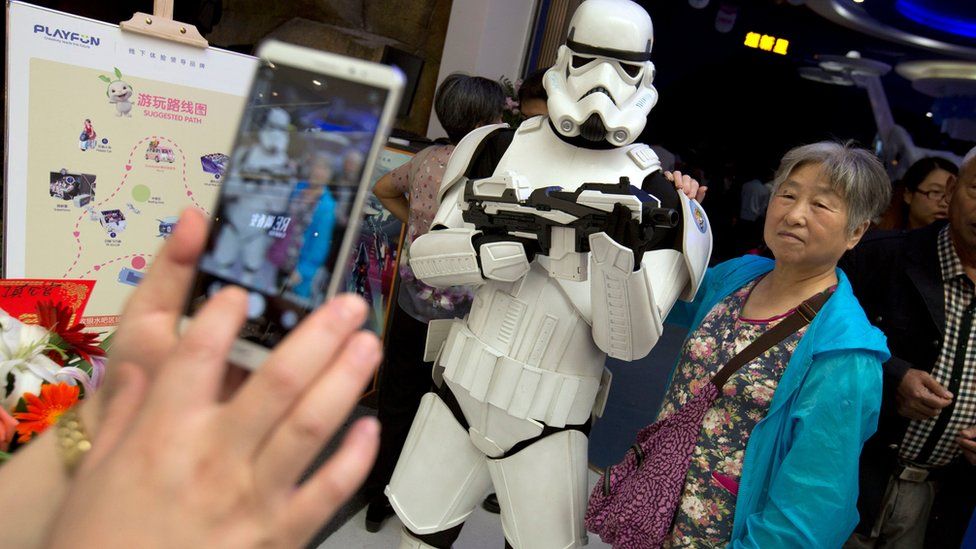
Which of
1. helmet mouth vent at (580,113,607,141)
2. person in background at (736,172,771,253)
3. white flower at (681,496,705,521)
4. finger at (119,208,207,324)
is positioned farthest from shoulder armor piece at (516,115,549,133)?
person in background at (736,172,771,253)

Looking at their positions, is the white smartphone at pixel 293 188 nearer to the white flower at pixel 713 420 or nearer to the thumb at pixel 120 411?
the thumb at pixel 120 411

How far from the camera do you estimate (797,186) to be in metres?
1.63

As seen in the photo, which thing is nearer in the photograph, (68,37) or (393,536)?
(68,37)

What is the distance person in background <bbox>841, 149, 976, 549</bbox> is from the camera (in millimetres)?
1872

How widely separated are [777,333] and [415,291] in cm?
132

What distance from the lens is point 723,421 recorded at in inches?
62.8

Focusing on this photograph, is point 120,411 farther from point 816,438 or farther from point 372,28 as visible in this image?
point 372,28

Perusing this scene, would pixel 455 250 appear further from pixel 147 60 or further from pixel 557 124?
pixel 147 60

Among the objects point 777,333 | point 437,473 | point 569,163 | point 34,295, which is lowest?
point 437,473

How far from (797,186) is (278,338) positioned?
142 cm

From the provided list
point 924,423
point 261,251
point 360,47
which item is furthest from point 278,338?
point 360,47

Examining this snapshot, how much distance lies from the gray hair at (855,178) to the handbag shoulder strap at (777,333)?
0.19 metres

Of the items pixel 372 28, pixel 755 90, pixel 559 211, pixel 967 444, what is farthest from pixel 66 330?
pixel 372 28

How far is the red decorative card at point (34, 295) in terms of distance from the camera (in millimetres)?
1137
